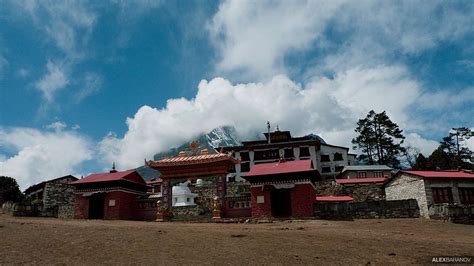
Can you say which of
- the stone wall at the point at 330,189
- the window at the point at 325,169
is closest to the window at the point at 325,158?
the window at the point at 325,169

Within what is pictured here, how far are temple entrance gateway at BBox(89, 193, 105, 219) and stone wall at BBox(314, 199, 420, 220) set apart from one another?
1897 cm

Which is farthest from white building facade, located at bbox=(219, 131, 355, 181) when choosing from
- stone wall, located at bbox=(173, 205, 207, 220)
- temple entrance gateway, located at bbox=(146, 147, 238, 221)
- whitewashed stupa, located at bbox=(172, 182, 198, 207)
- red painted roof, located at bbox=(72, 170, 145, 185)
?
stone wall, located at bbox=(173, 205, 207, 220)

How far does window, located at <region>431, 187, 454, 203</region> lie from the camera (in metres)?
28.9

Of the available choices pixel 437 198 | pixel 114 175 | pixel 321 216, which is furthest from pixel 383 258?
pixel 114 175

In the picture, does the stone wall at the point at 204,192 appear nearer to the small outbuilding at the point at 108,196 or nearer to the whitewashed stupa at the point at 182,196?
the whitewashed stupa at the point at 182,196

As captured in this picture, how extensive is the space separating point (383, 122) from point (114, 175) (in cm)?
5222

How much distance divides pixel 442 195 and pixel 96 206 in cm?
2929

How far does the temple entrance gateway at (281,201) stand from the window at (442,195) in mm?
11432

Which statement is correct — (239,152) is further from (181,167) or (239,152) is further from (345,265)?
(345,265)

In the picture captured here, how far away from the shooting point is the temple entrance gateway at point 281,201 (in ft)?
91.0

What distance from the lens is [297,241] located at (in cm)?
1364

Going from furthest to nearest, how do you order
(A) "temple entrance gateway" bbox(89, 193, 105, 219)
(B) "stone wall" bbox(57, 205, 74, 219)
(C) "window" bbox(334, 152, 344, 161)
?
(C) "window" bbox(334, 152, 344, 161)
(B) "stone wall" bbox(57, 205, 74, 219)
(A) "temple entrance gateway" bbox(89, 193, 105, 219)

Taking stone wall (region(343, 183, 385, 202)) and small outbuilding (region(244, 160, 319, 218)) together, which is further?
stone wall (region(343, 183, 385, 202))

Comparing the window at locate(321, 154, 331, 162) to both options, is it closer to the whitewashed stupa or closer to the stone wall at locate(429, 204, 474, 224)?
the whitewashed stupa
